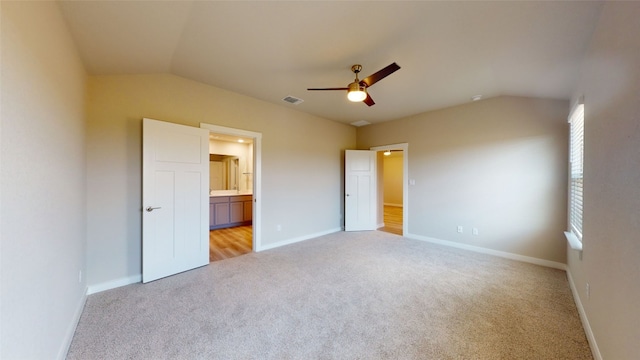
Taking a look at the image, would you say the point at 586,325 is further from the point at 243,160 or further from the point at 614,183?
the point at 243,160

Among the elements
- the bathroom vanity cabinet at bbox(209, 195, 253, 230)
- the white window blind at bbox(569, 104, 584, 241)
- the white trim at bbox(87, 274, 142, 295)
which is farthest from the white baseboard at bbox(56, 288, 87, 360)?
the white window blind at bbox(569, 104, 584, 241)

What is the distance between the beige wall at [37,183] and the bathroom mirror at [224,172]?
4.37 metres

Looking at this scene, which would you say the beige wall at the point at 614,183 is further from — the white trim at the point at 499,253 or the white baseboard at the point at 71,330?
the white baseboard at the point at 71,330

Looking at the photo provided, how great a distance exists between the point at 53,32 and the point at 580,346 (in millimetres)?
4523

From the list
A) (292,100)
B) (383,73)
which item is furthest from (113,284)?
(383,73)

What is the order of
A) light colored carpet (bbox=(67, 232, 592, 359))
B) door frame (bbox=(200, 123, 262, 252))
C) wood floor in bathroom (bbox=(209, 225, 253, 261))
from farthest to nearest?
door frame (bbox=(200, 123, 262, 252))
wood floor in bathroom (bbox=(209, 225, 253, 261))
light colored carpet (bbox=(67, 232, 592, 359))

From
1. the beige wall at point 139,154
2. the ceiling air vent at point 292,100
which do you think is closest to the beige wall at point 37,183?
the beige wall at point 139,154

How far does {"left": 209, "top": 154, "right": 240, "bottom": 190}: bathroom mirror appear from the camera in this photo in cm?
645

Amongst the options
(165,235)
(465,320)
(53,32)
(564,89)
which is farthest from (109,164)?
(564,89)

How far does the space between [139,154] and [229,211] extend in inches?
125

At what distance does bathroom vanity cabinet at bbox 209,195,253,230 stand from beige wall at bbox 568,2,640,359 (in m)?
5.93

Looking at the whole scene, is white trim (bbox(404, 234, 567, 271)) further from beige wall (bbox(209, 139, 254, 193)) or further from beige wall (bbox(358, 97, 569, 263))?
beige wall (bbox(209, 139, 254, 193))

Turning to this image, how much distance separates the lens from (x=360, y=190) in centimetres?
554

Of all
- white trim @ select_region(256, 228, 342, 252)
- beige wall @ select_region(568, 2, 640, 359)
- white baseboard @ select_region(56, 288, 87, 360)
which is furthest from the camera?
white trim @ select_region(256, 228, 342, 252)
